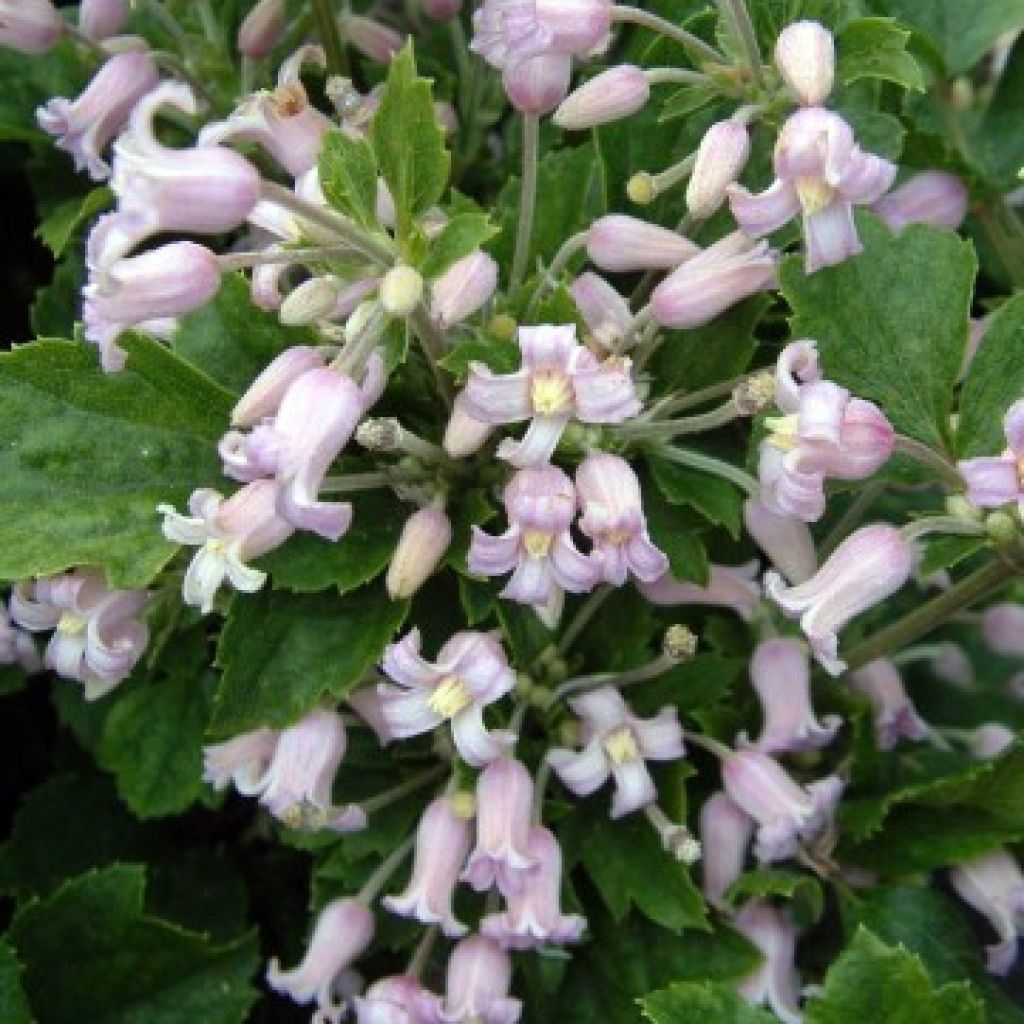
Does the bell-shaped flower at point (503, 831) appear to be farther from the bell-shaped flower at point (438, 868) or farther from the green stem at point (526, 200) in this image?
the green stem at point (526, 200)

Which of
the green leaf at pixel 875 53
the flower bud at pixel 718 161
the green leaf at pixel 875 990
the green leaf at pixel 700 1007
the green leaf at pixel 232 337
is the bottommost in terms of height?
the green leaf at pixel 700 1007

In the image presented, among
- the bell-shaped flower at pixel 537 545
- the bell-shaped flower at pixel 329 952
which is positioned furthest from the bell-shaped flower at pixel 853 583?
the bell-shaped flower at pixel 329 952

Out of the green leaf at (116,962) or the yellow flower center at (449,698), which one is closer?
the yellow flower center at (449,698)

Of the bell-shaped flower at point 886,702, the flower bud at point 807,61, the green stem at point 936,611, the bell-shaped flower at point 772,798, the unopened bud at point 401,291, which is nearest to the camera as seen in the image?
the unopened bud at point 401,291

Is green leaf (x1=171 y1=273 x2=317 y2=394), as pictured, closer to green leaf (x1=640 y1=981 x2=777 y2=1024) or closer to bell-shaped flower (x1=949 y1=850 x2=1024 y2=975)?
green leaf (x1=640 y1=981 x2=777 y2=1024)

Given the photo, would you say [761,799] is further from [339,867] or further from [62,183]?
[62,183]

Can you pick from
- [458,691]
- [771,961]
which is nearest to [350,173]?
[458,691]
